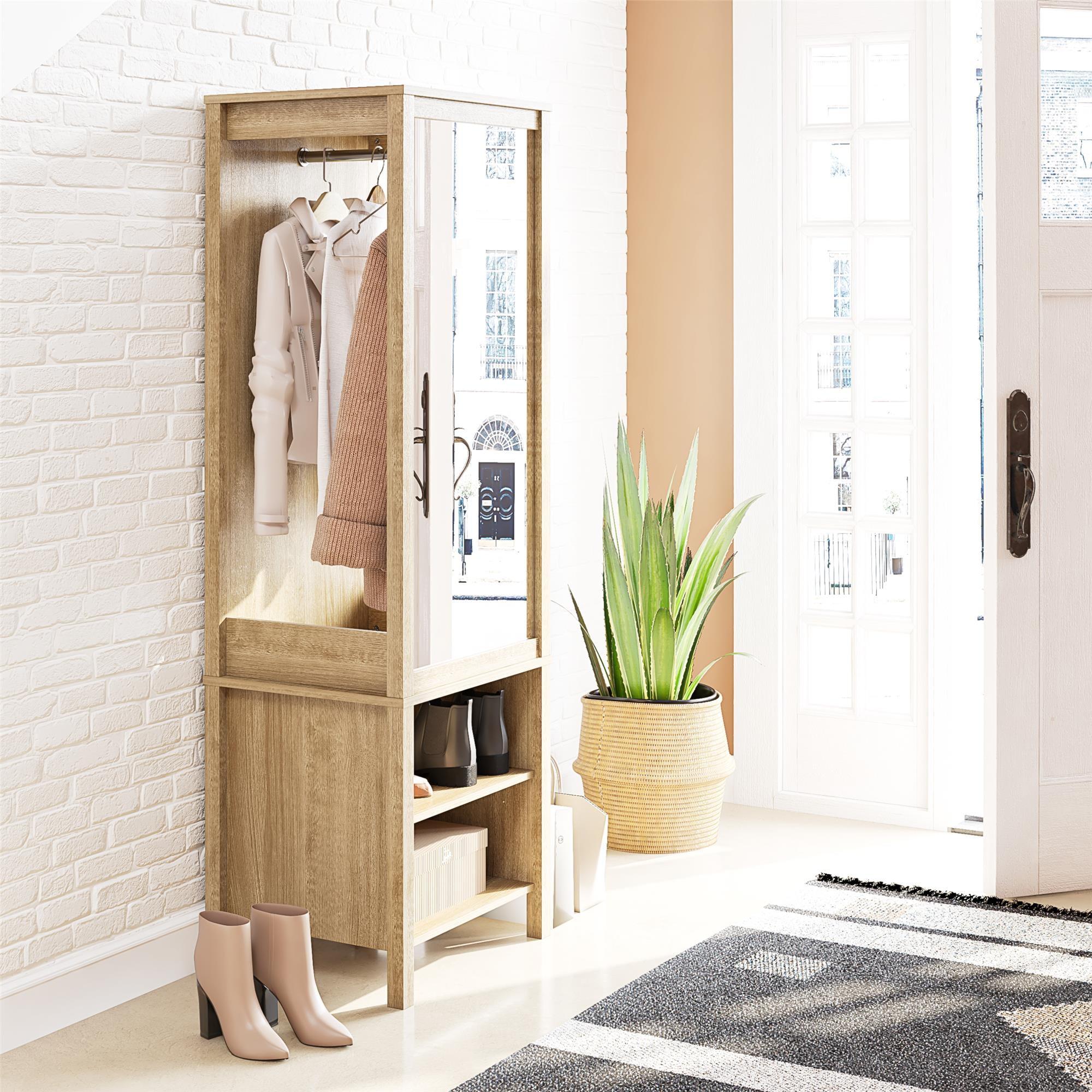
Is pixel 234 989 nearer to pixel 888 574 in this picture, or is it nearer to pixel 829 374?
pixel 888 574

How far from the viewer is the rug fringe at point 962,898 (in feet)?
11.1

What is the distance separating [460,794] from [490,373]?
872 mm

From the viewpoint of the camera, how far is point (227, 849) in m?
3.10

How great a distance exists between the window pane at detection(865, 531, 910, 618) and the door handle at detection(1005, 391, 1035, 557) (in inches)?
27.8

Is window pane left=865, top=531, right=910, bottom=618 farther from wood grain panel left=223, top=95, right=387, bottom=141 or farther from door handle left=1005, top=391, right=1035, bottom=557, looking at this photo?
wood grain panel left=223, top=95, right=387, bottom=141

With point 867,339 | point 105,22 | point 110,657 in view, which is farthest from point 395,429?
point 867,339

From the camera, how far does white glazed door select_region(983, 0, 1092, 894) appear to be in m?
3.43

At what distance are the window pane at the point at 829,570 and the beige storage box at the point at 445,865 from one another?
1.48 m

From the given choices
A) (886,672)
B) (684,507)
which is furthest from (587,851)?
(886,672)

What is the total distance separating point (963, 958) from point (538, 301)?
65.3 inches

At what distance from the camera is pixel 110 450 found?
9.32 ft

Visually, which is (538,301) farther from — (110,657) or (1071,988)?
(1071,988)

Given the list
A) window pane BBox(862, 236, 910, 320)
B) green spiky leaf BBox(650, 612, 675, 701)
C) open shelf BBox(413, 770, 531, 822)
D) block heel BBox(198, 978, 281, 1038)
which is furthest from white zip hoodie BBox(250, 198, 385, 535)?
window pane BBox(862, 236, 910, 320)

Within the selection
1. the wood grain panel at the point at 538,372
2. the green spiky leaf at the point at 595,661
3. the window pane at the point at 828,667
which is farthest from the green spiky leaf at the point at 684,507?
the wood grain panel at the point at 538,372
